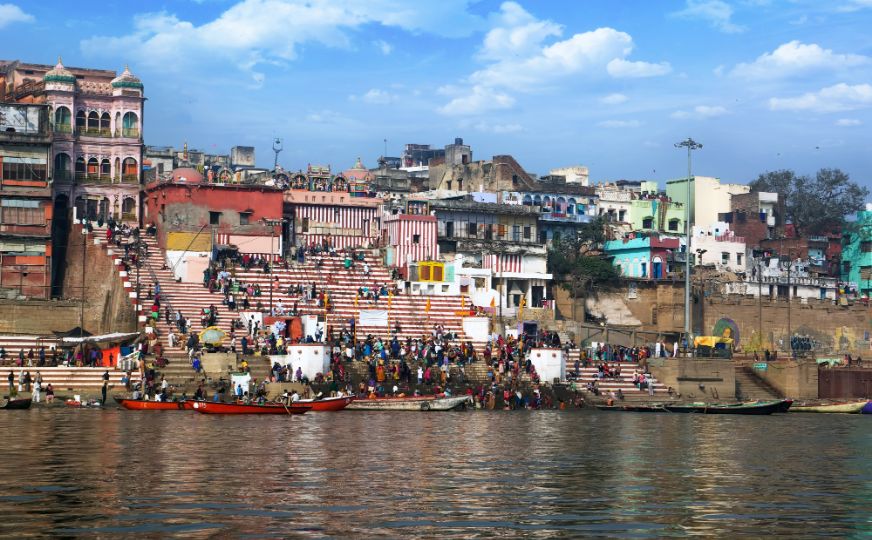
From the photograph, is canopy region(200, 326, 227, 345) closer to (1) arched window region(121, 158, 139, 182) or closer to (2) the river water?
(2) the river water

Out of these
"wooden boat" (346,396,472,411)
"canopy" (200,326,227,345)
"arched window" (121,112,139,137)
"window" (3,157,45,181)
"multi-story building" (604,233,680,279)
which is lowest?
"wooden boat" (346,396,472,411)

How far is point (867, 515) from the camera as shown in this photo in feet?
76.0

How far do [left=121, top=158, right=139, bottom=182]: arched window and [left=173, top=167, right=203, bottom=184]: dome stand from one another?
2.05m

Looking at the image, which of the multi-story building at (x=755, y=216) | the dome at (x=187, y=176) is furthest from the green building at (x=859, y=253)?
the dome at (x=187, y=176)

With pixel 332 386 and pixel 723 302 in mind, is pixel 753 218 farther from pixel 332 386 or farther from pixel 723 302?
pixel 332 386

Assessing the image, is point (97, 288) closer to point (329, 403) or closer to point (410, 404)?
point (329, 403)

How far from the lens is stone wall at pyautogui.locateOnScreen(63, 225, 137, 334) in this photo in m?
55.4

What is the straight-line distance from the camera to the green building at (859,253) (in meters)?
85.8

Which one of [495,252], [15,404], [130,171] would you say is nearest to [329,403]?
[15,404]

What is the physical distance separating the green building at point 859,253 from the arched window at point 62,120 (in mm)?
47303

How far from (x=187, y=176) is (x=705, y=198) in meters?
39.3

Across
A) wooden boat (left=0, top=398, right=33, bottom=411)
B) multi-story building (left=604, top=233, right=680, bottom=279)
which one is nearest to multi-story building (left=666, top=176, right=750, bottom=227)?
multi-story building (left=604, top=233, right=680, bottom=279)

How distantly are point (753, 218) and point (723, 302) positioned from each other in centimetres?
1511

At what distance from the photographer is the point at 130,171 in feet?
220
